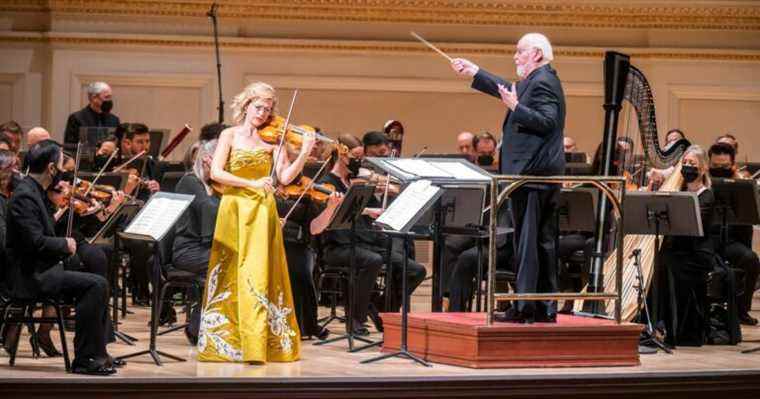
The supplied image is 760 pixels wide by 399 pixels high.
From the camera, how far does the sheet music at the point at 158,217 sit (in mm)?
5742

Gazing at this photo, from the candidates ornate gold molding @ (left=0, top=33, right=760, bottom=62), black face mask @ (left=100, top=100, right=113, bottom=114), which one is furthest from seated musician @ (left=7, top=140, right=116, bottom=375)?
ornate gold molding @ (left=0, top=33, right=760, bottom=62)

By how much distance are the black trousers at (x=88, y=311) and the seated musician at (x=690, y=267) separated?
3.26 meters

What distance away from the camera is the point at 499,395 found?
5.37 m

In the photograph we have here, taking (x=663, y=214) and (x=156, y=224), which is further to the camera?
(x=663, y=214)

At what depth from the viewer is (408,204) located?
592cm

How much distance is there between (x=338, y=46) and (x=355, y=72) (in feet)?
0.95

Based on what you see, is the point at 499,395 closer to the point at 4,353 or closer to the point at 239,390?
the point at 239,390

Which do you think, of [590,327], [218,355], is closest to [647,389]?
[590,327]

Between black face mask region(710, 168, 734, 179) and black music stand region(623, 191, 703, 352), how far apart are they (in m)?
1.31

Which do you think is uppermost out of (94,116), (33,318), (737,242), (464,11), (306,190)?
(464,11)

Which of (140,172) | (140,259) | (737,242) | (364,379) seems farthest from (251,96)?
(737,242)

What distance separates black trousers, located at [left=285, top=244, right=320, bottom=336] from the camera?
719 cm

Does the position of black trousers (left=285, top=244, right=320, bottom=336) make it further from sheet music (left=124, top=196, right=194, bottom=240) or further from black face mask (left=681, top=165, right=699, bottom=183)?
black face mask (left=681, top=165, right=699, bottom=183)

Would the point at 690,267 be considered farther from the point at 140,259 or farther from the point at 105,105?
the point at 105,105
